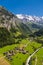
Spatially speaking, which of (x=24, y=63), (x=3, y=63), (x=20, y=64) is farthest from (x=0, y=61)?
(x=24, y=63)

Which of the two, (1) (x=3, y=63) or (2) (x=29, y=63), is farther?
(2) (x=29, y=63)

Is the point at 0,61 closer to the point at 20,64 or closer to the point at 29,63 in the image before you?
the point at 20,64

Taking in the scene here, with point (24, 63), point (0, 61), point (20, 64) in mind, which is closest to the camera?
point (0, 61)

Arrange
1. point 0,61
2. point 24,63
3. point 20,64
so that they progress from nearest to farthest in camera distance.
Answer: point 0,61 → point 20,64 → point 24,63

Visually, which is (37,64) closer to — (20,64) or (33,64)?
(33,64)

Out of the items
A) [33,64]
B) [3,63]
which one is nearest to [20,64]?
[33,64]

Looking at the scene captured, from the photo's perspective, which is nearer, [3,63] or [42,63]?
[3,63]

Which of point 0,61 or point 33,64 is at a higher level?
point 0,61

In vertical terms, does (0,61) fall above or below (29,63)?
above
